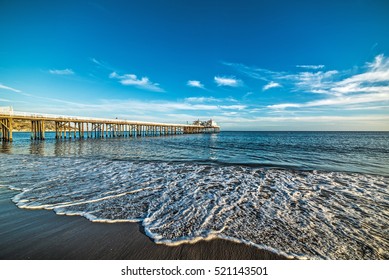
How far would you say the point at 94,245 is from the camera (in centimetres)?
269

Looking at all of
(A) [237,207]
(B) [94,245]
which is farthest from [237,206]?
(B) [94,245]

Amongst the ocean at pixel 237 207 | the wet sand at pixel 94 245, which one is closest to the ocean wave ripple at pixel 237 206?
the ocean at pixel 237 207

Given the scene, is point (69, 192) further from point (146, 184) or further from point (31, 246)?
point (31, 246)

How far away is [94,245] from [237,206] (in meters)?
3.35

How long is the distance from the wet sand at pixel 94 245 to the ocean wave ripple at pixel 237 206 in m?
0.21

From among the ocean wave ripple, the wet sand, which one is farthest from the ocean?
the wet sand

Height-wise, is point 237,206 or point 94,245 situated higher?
point 94,245

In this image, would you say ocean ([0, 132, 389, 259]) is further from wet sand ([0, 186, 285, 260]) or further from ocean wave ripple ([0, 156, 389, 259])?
wet sand ([0, 186, 285, 260])

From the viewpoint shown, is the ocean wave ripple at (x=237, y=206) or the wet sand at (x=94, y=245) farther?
the ocean wave ripple at (x=237, y=206)

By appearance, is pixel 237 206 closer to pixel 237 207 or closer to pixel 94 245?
pixel 237 207

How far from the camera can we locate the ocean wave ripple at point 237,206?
296 centimetres

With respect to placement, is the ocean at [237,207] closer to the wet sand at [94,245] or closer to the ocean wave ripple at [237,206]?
the ocean wave ripple at [237,206]
